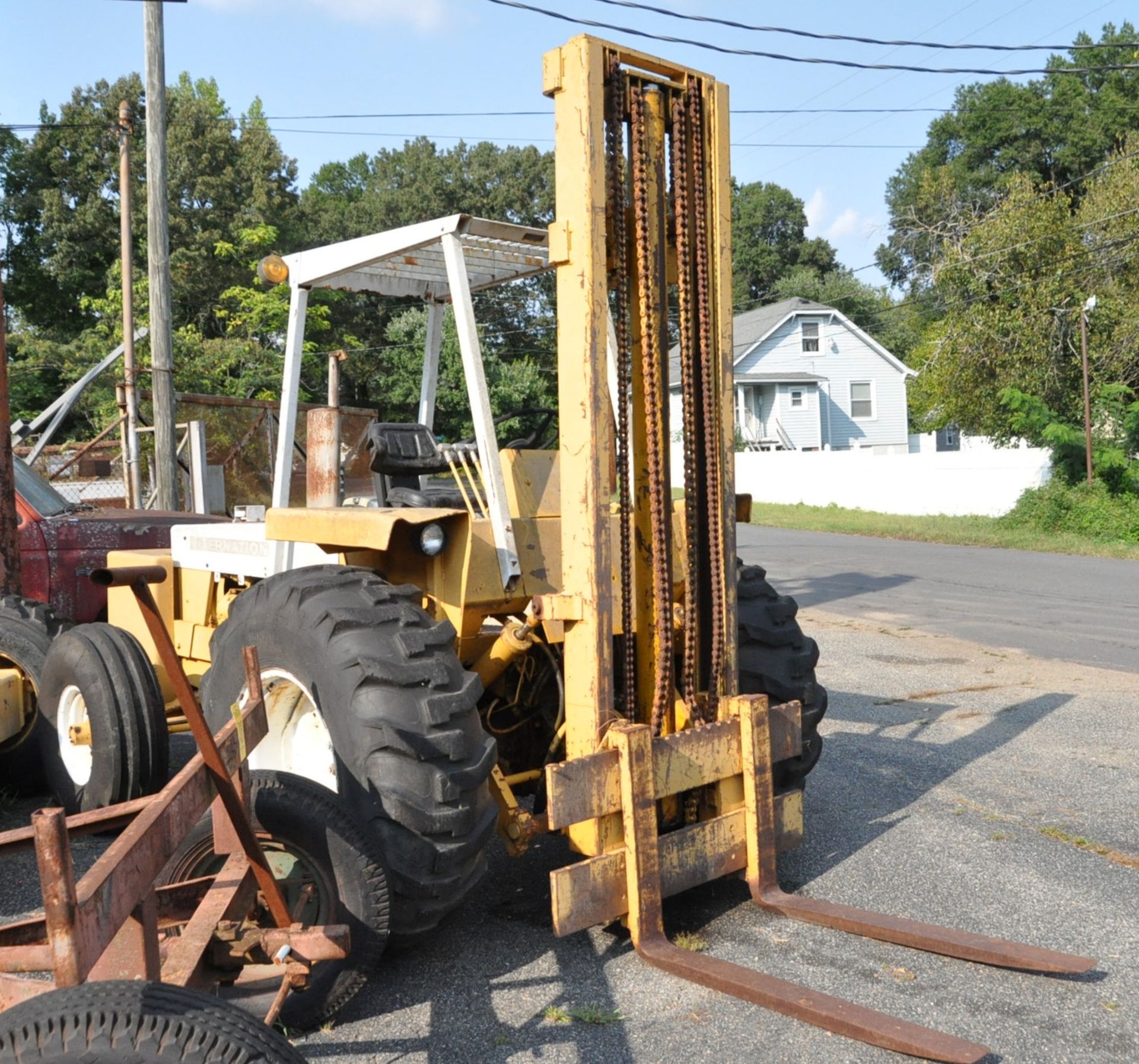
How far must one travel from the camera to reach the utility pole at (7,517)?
6910 millimetres

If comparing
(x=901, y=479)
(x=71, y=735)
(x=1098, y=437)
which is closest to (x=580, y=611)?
(x=71, y=735)

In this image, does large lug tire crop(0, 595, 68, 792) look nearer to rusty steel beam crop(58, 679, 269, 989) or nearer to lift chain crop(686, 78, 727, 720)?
rusty steel beam crop(58, 679, 269, 989)

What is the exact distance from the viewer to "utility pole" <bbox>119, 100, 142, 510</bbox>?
523 inches

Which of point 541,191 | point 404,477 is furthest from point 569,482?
point 541,191

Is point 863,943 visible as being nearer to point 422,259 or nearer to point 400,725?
point 400,725

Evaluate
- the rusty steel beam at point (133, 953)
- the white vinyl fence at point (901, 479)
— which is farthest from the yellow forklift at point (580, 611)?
the white vinyl fence at point (901, 479)

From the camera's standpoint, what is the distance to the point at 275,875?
12.3 feet

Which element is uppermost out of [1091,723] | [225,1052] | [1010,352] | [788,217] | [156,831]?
[788,217]

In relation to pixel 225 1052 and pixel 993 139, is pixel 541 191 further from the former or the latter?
pixel 225 1052

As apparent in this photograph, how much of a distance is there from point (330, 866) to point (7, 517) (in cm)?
441

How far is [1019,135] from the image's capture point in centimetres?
6344

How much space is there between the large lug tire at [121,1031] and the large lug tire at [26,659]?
14.3 ft

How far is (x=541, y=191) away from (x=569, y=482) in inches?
1751

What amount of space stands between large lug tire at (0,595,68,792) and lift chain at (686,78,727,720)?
3602 millimetres
